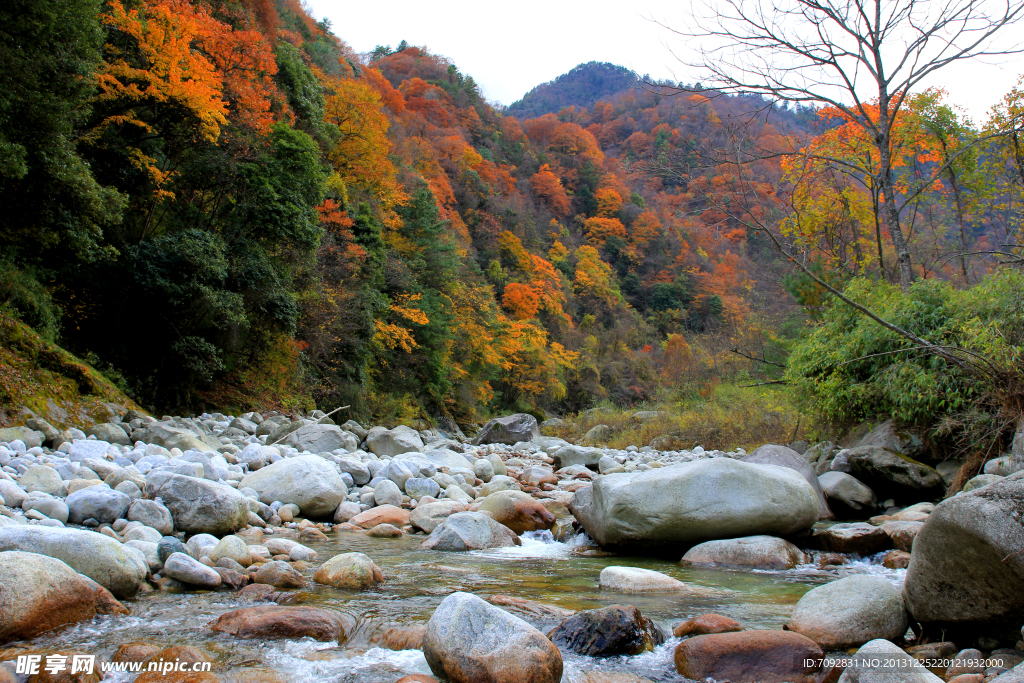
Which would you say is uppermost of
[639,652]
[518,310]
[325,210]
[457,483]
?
[325,210]

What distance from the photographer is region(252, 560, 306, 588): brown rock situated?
4145 millimetres

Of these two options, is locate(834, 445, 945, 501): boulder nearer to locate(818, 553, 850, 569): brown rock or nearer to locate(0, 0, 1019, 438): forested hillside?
locate(818, 553, 850, 569): brown rock

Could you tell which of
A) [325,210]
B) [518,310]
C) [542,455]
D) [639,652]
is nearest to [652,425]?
[542,455]

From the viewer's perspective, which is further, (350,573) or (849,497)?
(849,497)

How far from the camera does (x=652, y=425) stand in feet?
58.2

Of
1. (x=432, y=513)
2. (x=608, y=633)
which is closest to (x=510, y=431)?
(x=432, y=513)

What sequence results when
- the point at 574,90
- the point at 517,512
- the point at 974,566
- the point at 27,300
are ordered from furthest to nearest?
the point at 574,90
the point at 27,300
the point at 517,512
the point at 974,566

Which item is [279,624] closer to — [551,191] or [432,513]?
[432,513]

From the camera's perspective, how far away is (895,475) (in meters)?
7.14

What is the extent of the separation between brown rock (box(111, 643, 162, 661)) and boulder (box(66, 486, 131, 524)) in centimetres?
233

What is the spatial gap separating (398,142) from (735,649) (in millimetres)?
35975

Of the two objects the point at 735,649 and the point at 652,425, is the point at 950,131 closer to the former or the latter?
the point at 652,425

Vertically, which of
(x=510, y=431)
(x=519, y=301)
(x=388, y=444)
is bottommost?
(x=510, y=431)

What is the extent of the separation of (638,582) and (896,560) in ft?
7.51
